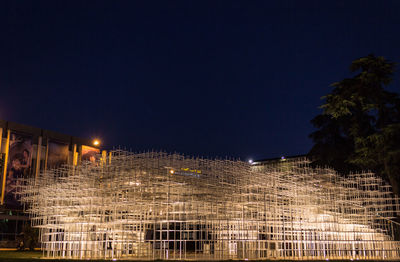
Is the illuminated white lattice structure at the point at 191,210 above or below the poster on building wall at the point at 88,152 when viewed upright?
below

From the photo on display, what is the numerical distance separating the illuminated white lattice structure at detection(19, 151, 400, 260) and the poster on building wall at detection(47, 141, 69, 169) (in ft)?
59.4

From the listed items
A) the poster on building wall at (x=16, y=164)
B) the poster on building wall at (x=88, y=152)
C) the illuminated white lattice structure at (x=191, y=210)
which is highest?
the poster on building wall at (x=88, y=152)

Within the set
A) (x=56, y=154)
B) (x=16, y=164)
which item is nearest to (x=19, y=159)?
(x=16, y=164)

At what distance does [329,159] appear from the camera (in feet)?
133

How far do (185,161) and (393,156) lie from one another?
616 inches

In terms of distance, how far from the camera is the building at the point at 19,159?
1793 inches

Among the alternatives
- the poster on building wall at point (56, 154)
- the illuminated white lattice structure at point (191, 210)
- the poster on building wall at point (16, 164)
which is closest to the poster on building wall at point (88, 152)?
the poster on building wall at point (56, 154)

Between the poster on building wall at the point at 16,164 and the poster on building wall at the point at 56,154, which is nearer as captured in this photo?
the poster on building wall at the point at 16,164

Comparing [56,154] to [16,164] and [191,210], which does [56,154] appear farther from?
[191,210]

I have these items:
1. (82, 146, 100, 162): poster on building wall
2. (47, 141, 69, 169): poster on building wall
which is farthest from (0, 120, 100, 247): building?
(82, 146, 100, 162): poster on building wall

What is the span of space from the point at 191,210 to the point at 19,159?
27.1 metres

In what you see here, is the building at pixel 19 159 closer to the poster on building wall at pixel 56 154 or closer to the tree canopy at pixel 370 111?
the poster on building wall at pixel 56 154

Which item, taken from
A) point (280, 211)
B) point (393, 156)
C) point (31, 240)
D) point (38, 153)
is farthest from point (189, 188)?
point (38, 153)

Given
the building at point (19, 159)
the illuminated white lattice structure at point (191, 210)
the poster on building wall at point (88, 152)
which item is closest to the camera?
the illuminated white lattice structure at point (191, 210)
